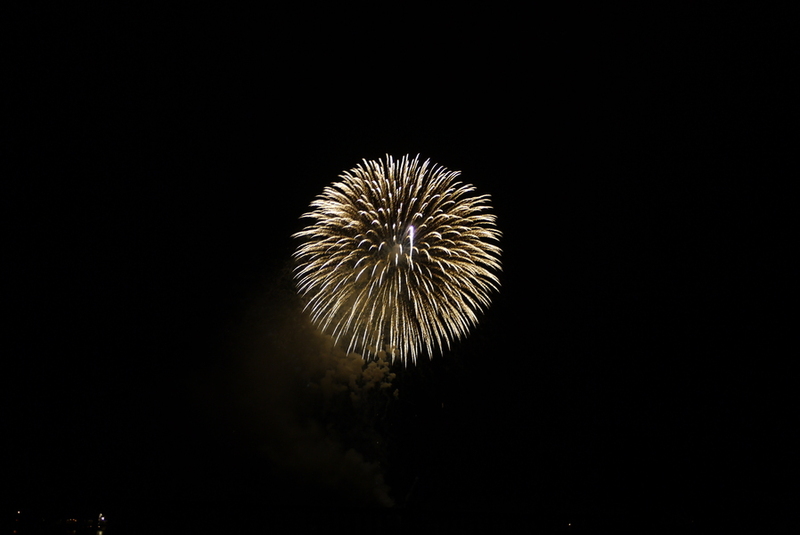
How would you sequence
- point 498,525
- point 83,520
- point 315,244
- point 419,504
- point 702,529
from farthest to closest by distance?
point 419,504 < point 315,244 < point 83,520 < point 702,529 < point 498,525

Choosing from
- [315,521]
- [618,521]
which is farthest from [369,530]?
[618,521]

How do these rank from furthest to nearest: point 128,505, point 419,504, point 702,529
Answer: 1. point 419,504
2. point 702,529
3. point 128,505

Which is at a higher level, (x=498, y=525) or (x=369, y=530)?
(x=498, y=525)

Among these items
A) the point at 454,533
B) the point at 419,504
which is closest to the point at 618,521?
the point at 454,533

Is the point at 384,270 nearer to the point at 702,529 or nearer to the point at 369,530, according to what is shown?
the point at 369,530

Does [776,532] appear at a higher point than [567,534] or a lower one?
higher

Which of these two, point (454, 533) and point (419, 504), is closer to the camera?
point (454, 533)

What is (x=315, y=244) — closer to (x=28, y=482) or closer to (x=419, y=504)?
(x=28, y=482)

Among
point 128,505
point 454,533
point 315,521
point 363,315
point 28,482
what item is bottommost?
point 28,482

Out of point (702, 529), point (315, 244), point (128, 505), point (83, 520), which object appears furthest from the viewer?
point (315, 244)
